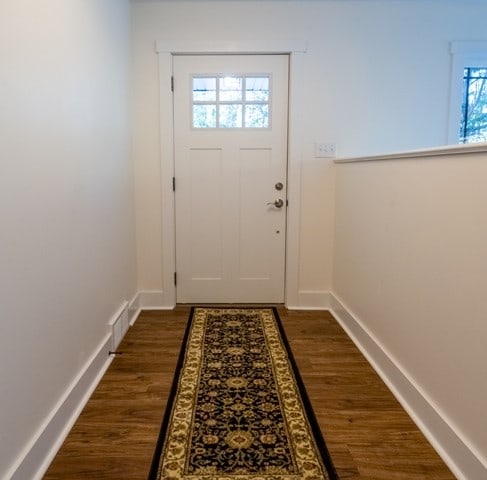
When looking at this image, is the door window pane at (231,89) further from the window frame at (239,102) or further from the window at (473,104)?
A: the window at (473,104)

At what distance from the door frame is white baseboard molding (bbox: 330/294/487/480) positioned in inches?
33.8

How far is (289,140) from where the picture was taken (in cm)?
340

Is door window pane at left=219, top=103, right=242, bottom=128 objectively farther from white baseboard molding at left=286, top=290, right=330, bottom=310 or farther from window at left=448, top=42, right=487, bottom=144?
window at left=448, top=42, right=487, bottom=144

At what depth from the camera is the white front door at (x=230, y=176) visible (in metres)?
3.38

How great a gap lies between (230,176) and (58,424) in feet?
7.27

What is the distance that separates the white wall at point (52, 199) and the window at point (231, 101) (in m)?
0.76

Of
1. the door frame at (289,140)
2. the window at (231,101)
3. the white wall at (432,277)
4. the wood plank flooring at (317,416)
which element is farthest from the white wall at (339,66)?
the wood plank flooring at (317,416)

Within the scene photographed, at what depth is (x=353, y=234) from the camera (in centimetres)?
302

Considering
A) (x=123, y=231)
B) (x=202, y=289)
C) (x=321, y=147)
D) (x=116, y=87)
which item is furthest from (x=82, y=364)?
(x=321, y=147)

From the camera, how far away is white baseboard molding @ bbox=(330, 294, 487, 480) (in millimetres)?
1563

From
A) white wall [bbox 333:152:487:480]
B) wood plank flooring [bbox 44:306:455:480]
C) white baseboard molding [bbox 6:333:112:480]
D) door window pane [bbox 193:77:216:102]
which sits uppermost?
door window pane [bbox 193:77:216:102]

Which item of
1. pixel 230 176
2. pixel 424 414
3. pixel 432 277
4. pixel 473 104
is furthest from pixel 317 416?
pixel 473 104

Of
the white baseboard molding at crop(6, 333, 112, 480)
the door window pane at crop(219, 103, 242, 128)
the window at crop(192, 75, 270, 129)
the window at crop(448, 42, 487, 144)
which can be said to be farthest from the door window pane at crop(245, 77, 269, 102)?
the white baseboard molding at crop(6, 333, 112, 480)

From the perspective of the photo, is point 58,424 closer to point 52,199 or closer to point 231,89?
point 52,199
